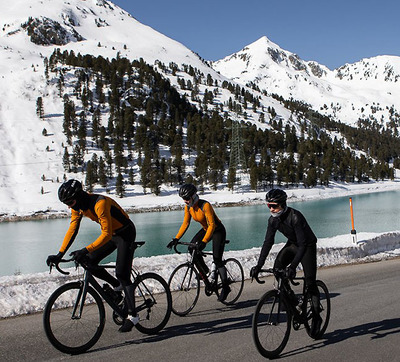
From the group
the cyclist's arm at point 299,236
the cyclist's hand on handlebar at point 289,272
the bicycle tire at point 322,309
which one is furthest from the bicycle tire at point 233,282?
the cyclist's hand on handlebar at point 289,272

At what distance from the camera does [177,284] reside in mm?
8273

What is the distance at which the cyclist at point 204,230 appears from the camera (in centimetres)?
839

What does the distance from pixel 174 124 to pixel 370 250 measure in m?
133

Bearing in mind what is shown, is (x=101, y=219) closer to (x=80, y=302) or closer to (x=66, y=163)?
(x=80, y=302)

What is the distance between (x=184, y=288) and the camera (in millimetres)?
8242

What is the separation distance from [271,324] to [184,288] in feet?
9.39

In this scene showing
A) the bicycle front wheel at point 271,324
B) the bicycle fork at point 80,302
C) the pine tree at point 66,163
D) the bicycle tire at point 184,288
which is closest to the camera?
the bicycle front wheel at point 271,324

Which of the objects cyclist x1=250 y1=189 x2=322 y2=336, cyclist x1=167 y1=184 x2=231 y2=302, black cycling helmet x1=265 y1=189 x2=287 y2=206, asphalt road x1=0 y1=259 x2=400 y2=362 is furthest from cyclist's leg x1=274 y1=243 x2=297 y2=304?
cyclist x1=167 y1=184 x2=231 y2=302

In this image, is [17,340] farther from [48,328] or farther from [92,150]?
[92,150]

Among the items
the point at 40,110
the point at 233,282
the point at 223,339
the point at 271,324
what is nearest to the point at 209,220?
the point at 233,282

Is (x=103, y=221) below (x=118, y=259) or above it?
above

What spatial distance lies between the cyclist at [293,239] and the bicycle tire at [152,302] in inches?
78.1

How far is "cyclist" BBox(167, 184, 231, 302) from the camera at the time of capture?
→ 8.39 m

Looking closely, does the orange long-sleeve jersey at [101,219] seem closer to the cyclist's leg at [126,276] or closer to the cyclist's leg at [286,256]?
the cyclist's leg at [126,276]
